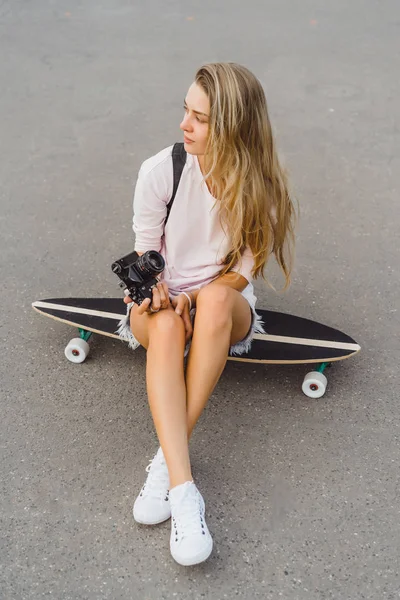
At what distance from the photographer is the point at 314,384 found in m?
2.70

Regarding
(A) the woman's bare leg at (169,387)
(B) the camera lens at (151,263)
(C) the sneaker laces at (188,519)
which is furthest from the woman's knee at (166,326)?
(C) the sneaker laces at (188,519)

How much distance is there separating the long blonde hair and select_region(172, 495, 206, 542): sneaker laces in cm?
80

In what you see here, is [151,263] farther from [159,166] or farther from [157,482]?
[157,482]

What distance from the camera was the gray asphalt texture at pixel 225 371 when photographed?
83.4 inches

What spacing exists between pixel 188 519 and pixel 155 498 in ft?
0.52

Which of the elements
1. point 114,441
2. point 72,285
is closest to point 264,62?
point 72,285

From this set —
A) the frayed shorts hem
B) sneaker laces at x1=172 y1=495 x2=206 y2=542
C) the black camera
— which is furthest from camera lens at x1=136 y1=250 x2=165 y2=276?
sneaker laces at x1=172 y1=495 x2=206 y2=542

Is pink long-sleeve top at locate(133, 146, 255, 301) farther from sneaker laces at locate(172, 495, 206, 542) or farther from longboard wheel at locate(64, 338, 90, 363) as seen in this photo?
sneaker laces at locate(172, 495, 206, 542)

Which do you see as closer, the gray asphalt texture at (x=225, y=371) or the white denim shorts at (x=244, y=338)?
the gray asphalt texture at (x=225, y=371)

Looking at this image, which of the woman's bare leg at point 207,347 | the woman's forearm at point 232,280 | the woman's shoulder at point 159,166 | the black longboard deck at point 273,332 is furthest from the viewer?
the black longboard deck at point 273,332

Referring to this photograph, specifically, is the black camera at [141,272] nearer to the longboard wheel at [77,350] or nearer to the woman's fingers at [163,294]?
the woman's fingers at [163,294]

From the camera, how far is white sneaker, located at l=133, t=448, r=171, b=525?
2.18m

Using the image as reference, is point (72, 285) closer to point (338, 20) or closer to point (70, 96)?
point (70, 96)

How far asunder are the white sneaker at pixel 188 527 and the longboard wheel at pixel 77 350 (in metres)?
0.85
